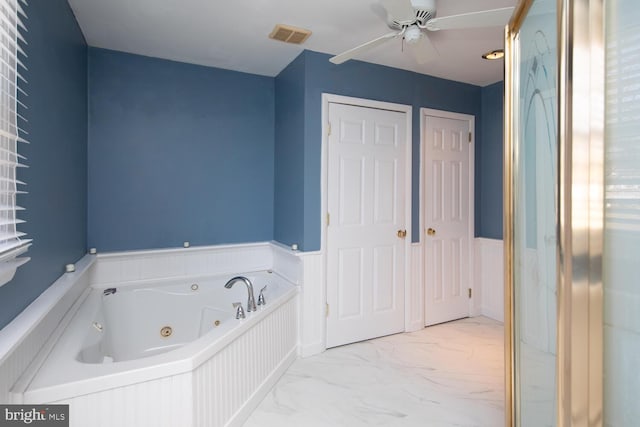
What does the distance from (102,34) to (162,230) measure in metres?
1.51

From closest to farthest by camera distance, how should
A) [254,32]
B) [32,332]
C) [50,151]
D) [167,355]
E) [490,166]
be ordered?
[32,332]
[167,355]
[50,151]
[254,32]
[490,166]

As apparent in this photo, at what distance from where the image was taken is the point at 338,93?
2721 mm

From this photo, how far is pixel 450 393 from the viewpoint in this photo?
6.92 ft

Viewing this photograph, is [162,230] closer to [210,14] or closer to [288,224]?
[288,224]

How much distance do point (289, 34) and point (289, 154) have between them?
36.4 inches

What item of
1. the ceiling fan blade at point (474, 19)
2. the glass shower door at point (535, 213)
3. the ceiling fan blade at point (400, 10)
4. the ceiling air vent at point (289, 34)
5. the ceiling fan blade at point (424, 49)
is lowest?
the glass shower door at point (535, 213)

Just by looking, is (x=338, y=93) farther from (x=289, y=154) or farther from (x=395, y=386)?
(x=395, y=386)

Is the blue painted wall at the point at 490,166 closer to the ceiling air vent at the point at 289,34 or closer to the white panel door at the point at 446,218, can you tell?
the white panel door at the point at 446,218

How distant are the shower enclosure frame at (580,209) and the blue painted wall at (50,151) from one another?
1753 millimetres

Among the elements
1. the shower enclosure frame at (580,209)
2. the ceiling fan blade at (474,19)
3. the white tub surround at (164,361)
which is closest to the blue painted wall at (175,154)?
the white tub surround at (164,361)

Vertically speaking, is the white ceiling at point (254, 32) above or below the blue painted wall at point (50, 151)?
above

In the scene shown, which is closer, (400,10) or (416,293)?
(400,10)

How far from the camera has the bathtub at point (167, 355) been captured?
1.28 m

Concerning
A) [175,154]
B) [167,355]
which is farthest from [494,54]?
[167,355]
